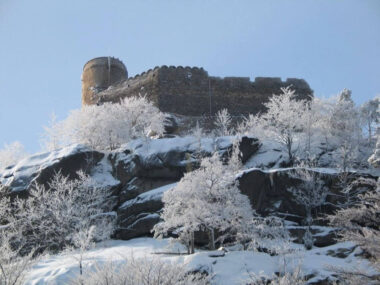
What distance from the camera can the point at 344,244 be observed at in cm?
2031

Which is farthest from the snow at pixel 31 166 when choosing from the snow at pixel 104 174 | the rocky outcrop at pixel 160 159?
the rocky outcrop at pixel 160 159

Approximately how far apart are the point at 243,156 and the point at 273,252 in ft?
24.8

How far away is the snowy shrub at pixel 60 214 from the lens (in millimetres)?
23641

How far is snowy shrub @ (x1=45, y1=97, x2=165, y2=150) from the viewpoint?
99.8 feet

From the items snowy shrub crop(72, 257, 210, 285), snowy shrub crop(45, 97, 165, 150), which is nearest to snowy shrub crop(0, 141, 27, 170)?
snowy shrub crop(45, 97, 165, 150)

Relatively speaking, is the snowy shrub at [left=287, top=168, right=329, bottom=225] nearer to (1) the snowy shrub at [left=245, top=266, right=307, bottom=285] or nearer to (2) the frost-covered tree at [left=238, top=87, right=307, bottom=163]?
(2) the frost-covered tree at [left=238, top=87, right=307, bottom=163]

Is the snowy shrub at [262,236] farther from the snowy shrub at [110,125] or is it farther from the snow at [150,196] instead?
the snowy shrub at [110,125]

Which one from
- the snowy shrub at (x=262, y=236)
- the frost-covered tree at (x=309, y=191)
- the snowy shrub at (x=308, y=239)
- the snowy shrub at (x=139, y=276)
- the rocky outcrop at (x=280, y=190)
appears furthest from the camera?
the rocky outcrop at (x=280, y=190)

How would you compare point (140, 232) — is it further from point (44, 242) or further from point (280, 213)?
point (280, 213)

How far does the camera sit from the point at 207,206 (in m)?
20.5

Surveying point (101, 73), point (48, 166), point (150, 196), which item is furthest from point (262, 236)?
point (101, 73)

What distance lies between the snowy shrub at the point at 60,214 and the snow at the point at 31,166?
0.99m

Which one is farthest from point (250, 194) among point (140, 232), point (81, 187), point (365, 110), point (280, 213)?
point (365, 110)

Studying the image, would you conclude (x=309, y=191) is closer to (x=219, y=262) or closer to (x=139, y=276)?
(x=219, y=262)
